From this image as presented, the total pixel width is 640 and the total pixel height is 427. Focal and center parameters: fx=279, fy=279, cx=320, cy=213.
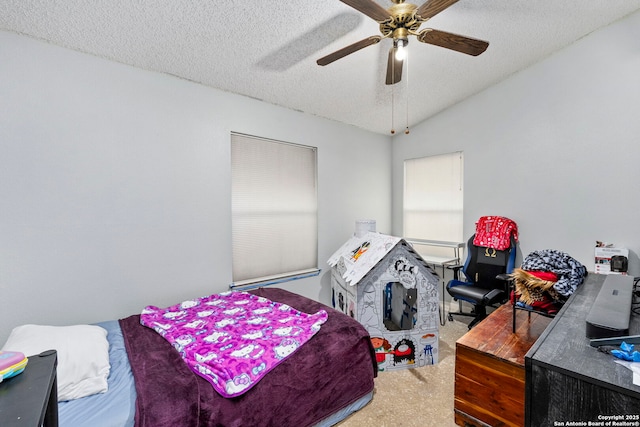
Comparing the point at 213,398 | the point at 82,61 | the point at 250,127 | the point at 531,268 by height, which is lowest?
the point at 213,398

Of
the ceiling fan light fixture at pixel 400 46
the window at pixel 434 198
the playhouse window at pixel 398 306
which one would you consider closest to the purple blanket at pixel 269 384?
the playhouse window at pixel 398 306

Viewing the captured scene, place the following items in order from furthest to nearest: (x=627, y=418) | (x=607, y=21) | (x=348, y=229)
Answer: (x=348, y=229) < (x=607, y=21) < (x=627, y=418)

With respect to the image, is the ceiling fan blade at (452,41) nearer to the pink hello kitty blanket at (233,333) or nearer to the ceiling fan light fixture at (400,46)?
the ceiling fan light fixture at (400,46)

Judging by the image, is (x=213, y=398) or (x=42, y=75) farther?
(x=42, y=75)

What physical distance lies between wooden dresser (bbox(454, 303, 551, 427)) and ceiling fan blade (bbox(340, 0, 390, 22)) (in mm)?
2051

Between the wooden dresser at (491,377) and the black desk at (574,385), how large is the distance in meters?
0.59

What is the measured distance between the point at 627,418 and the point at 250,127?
9.97ft

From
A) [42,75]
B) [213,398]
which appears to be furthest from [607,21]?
[42,75]

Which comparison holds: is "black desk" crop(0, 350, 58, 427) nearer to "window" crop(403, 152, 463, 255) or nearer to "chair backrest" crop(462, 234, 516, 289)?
"chair backrest" crop(462, 234, 516, 289)

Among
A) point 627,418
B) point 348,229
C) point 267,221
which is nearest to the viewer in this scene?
point 627,418

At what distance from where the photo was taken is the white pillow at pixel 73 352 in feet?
4.21

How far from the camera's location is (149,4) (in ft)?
5.66

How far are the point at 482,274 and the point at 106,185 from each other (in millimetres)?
3729

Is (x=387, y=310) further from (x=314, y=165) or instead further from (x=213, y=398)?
(x=213, y=398)
